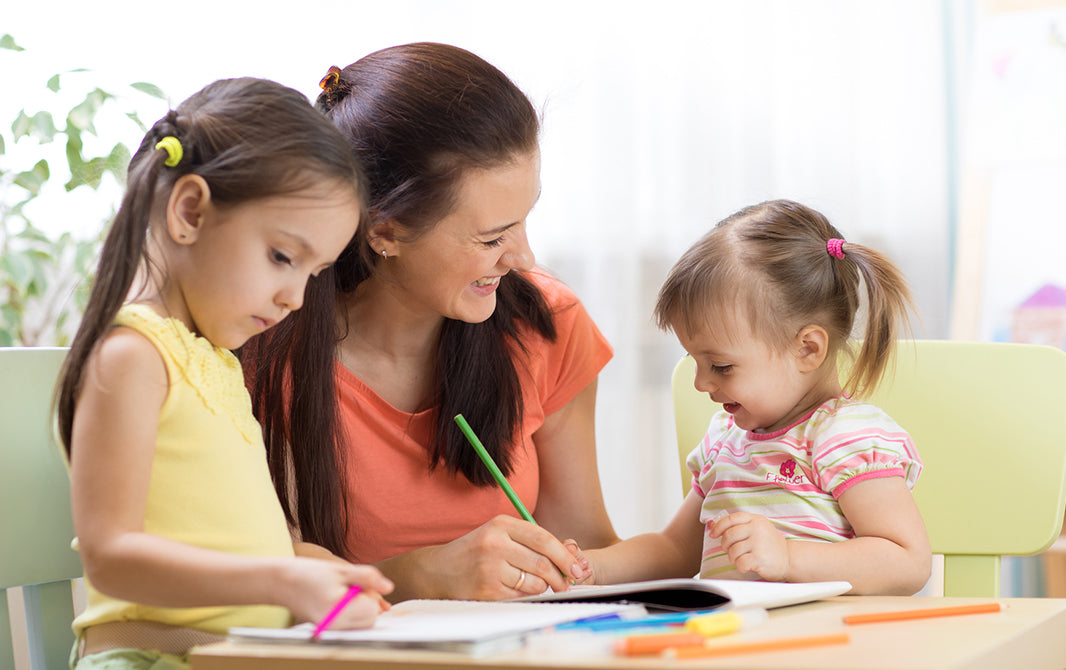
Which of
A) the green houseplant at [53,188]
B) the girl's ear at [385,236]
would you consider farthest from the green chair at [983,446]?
the green houseplant at [53,188]

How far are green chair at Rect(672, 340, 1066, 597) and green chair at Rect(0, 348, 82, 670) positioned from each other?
0.87 metres

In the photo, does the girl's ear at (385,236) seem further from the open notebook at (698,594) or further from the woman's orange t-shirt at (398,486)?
the open notebook at (698,594)

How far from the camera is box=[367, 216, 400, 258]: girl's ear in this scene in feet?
3.47

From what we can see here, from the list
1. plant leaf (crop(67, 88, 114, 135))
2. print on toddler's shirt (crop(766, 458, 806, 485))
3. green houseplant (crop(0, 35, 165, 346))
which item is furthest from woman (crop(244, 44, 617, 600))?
plant leaf (crop(67, 88, 114, 135))

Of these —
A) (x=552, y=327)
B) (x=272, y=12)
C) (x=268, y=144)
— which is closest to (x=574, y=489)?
(x=552, y=327)

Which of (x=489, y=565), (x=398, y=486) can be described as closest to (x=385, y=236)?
(x=398, y=486)

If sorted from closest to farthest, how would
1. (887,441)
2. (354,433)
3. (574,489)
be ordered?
(887,441)
(354,433)
(574,489)

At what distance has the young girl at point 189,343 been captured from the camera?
682 mm

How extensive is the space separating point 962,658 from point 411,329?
0.76 m

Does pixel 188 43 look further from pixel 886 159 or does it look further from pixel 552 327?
pixel 886 159

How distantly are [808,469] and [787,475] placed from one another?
0.02m

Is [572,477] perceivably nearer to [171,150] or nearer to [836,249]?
[836,249]

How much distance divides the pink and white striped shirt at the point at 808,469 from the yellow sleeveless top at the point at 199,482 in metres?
0.43

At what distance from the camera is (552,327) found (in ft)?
4.04
